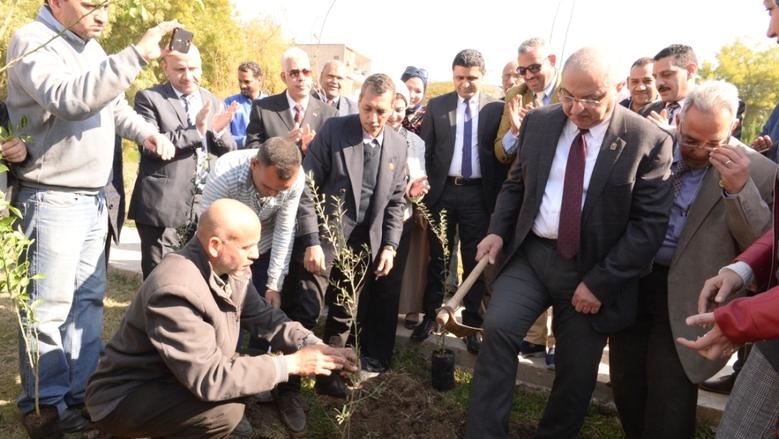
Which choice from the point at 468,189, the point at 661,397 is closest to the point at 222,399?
the point at 661,397

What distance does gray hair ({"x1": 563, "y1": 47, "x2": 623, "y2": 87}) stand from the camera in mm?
2920

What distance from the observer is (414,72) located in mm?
6340

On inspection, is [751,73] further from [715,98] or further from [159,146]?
[159,146]

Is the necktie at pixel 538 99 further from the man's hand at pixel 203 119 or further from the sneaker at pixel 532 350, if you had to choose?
the man's hand at pixel 203 119

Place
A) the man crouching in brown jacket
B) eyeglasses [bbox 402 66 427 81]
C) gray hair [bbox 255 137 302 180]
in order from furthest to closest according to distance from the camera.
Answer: eyeglasses [bbox 402 66 427 81] < gray hair [bbox 255 137 302 180] < the man crouching in brown jacket

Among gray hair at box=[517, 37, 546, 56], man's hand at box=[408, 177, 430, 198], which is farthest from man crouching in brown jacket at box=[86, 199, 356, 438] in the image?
gray hair at box=[517, 37, 546, 56]

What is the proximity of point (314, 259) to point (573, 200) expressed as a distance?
5.34 feet

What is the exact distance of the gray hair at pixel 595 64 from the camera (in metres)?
2.92

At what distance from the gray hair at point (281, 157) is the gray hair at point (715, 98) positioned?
6.69 feet

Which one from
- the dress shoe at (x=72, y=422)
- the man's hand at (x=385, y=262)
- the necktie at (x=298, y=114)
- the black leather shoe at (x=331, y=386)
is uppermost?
the necktie at (x=298, y=114)

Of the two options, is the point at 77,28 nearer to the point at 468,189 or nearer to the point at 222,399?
the point at 222,399

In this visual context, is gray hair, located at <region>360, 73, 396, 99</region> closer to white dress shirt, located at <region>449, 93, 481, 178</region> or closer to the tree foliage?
white dress shirt, located at <region>449, 93, 481, 178</region>

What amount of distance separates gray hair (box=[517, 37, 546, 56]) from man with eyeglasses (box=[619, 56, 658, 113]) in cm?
78

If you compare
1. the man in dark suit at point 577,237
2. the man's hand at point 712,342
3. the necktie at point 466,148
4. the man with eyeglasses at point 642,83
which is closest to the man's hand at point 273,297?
the man in dark suit at point 577,237
